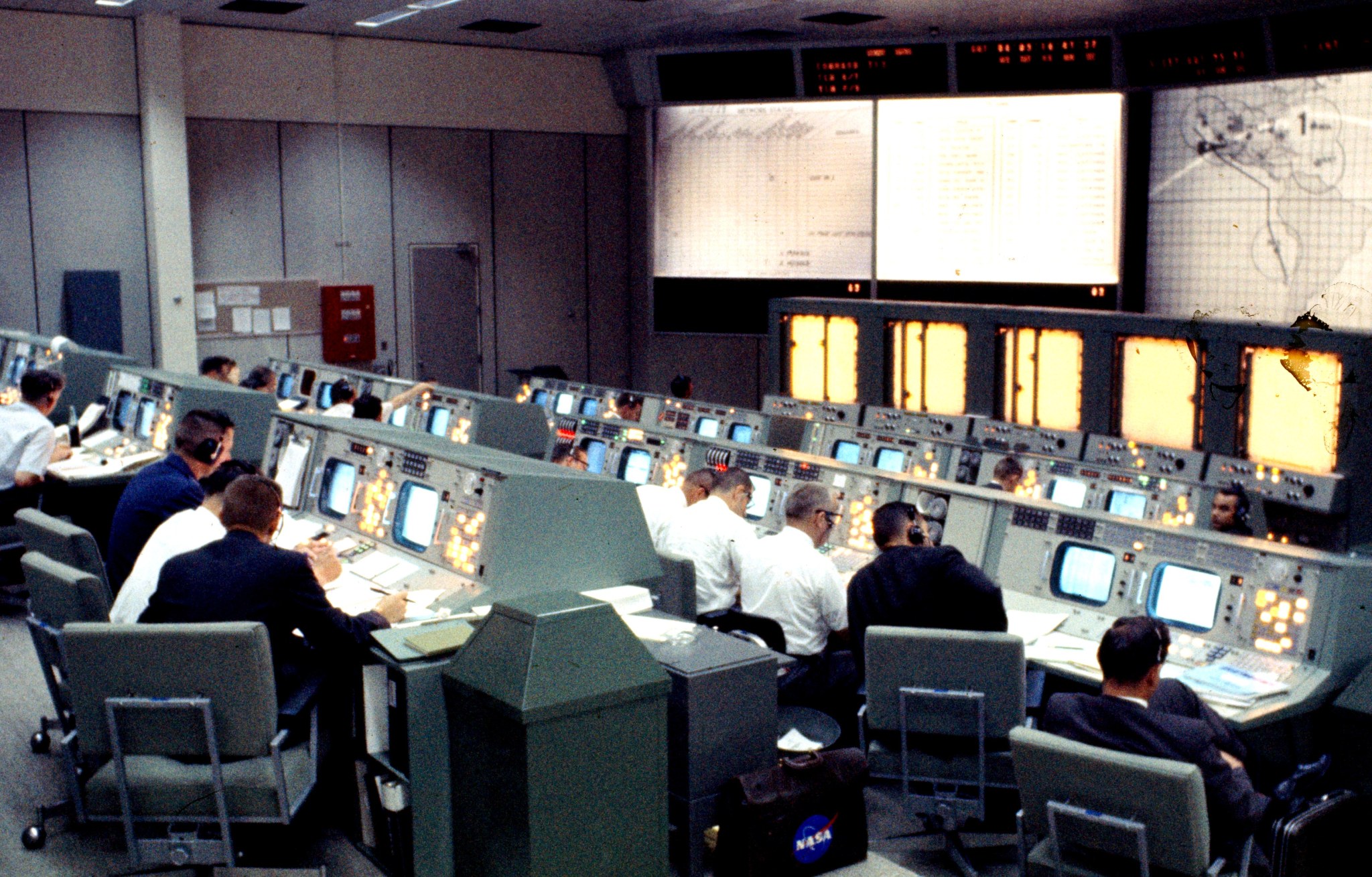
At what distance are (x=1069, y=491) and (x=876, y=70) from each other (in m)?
4.89

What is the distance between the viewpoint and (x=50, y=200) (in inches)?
380

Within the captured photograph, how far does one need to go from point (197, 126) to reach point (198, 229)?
0.77 meters

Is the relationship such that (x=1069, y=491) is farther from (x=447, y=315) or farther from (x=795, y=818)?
(x=447, y=315)

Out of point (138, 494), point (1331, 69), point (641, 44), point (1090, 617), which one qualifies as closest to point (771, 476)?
point (1090, 617)

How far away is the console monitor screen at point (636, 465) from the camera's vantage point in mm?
6246

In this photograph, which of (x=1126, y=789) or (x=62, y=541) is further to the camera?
(x=62, y=541)

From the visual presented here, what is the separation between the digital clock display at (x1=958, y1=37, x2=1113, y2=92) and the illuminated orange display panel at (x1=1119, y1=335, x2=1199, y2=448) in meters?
2.13

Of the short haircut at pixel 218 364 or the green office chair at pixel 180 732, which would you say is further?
the short haircut at pixel 218 364

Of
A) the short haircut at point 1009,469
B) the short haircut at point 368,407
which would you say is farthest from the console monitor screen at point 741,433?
the short haircut at point 368,407

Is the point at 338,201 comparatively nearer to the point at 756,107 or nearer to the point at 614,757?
the point at 756,107

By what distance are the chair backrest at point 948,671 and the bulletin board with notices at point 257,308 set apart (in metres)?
8.08

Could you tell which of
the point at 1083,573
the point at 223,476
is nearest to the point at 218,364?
the point at 223,476

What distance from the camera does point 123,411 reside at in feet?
23.9

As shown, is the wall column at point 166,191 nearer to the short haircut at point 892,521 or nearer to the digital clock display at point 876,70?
the digital clock display at point 876,70
